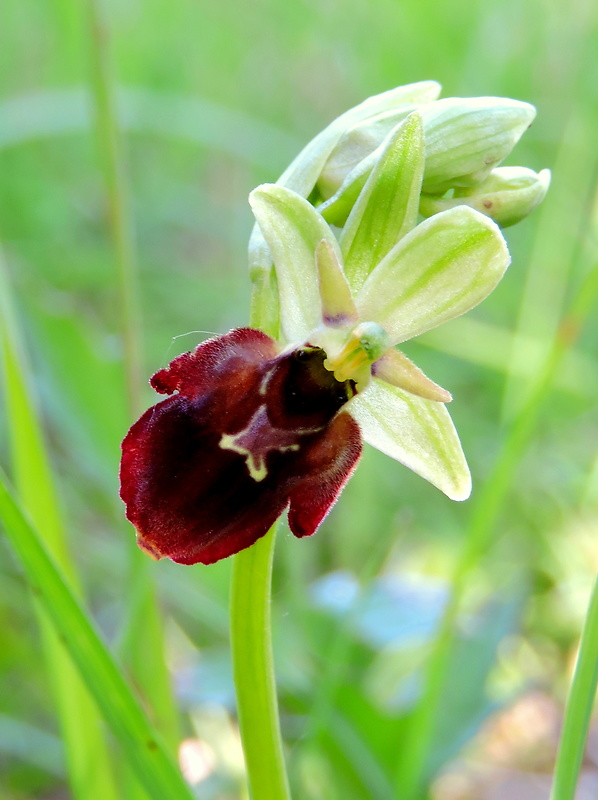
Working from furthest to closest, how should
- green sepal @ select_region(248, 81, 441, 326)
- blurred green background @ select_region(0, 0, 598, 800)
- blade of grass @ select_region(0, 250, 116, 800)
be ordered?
blurred green background @ select_region(0, 0, 598, 800) < blade of grass @ select_region(0, 250, 116, 800) < green sepal @ select_region(248, 81, 441, 326)

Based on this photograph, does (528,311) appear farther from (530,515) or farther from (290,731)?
(290,731)

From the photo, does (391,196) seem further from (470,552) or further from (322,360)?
(470,552)

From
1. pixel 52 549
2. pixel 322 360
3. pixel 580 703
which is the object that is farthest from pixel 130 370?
pixel 580 703

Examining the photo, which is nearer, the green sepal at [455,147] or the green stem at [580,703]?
the green stem at [580,703]

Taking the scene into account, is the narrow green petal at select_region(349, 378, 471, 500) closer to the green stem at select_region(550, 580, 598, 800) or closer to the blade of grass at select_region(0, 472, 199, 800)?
the green stem at select_region(550, 580, 598, 800)

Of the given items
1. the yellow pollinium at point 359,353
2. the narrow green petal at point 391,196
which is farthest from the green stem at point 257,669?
the narrow green petal at point 391,196

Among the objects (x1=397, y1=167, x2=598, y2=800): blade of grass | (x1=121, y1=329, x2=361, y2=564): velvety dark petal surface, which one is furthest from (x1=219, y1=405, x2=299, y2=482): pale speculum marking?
(x1=397, y1=167, x2=598, y2=800): blade of grass

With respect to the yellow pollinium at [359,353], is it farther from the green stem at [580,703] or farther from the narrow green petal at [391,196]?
the green stem at [580,703]
